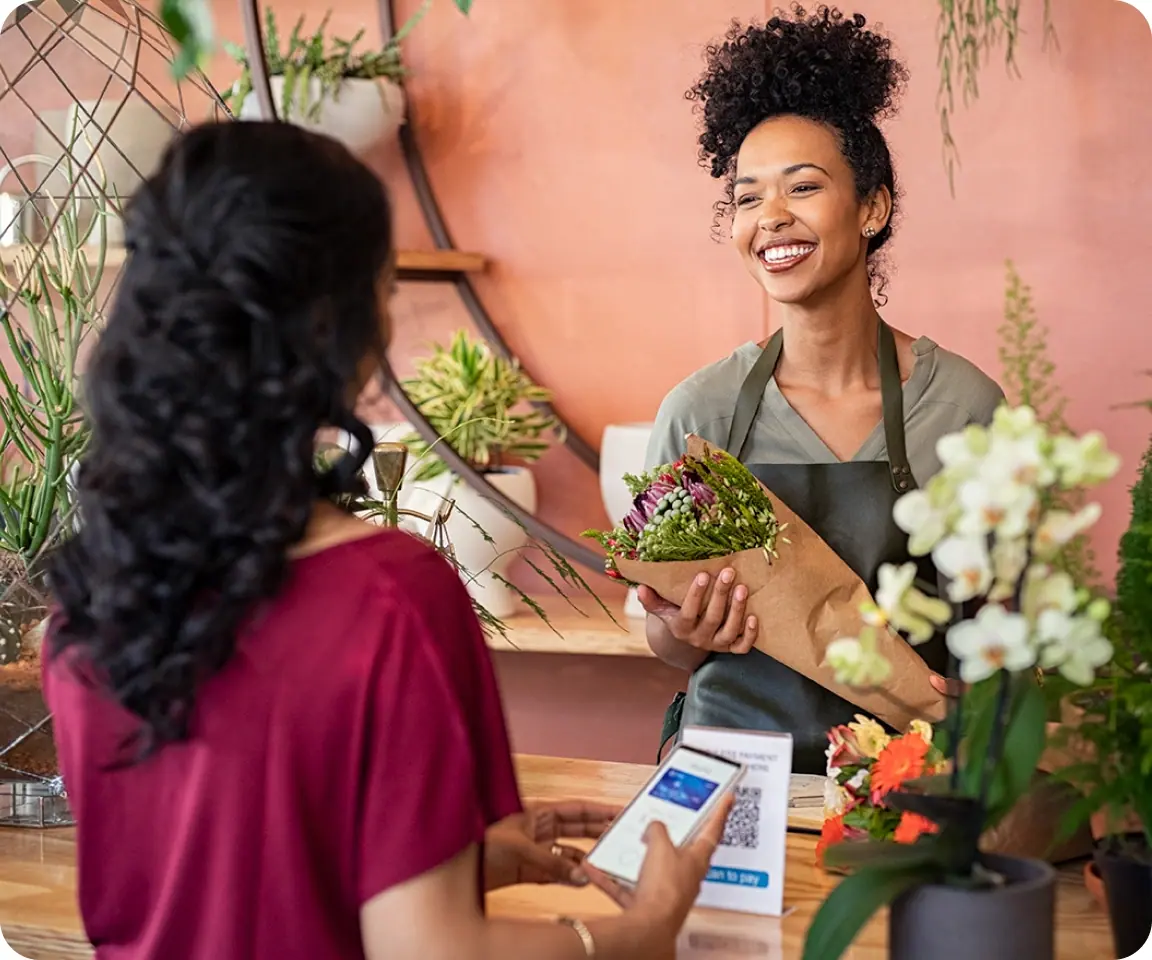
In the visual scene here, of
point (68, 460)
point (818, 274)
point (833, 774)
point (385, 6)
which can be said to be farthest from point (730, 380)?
point (385, 6)

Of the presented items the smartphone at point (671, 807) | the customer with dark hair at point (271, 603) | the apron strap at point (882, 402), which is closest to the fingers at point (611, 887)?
the smartphone at point (671, 807)

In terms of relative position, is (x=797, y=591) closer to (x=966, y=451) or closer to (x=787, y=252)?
(x=787, y=252)

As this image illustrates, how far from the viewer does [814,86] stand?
2072mm

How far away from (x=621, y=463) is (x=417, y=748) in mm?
1937

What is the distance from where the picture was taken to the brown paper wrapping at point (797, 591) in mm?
1791

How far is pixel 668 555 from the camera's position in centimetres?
180

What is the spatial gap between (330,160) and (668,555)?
3.03 feet

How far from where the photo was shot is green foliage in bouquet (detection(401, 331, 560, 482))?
2.91m

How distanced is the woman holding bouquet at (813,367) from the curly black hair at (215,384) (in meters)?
1.02

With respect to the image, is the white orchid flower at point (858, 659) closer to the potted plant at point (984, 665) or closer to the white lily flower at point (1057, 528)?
the potted plant at point (984, 665)

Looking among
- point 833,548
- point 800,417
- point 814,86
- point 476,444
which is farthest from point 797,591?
point 476,444

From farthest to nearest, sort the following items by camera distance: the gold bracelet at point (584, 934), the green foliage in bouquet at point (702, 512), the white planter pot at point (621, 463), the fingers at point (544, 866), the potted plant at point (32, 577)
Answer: the white planter pot at point (621, 463) < the green foliage in bouquet at point (702, 512) < the potted plant at point (32, 577) < the fingers at point (544, 866) < the gold bracelet at point (584, 934)

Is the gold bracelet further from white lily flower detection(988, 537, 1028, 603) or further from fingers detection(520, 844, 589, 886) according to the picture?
white lily flower detection(988, 537, 1028, 603)

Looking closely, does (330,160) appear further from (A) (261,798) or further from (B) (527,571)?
(B) (527,571)
